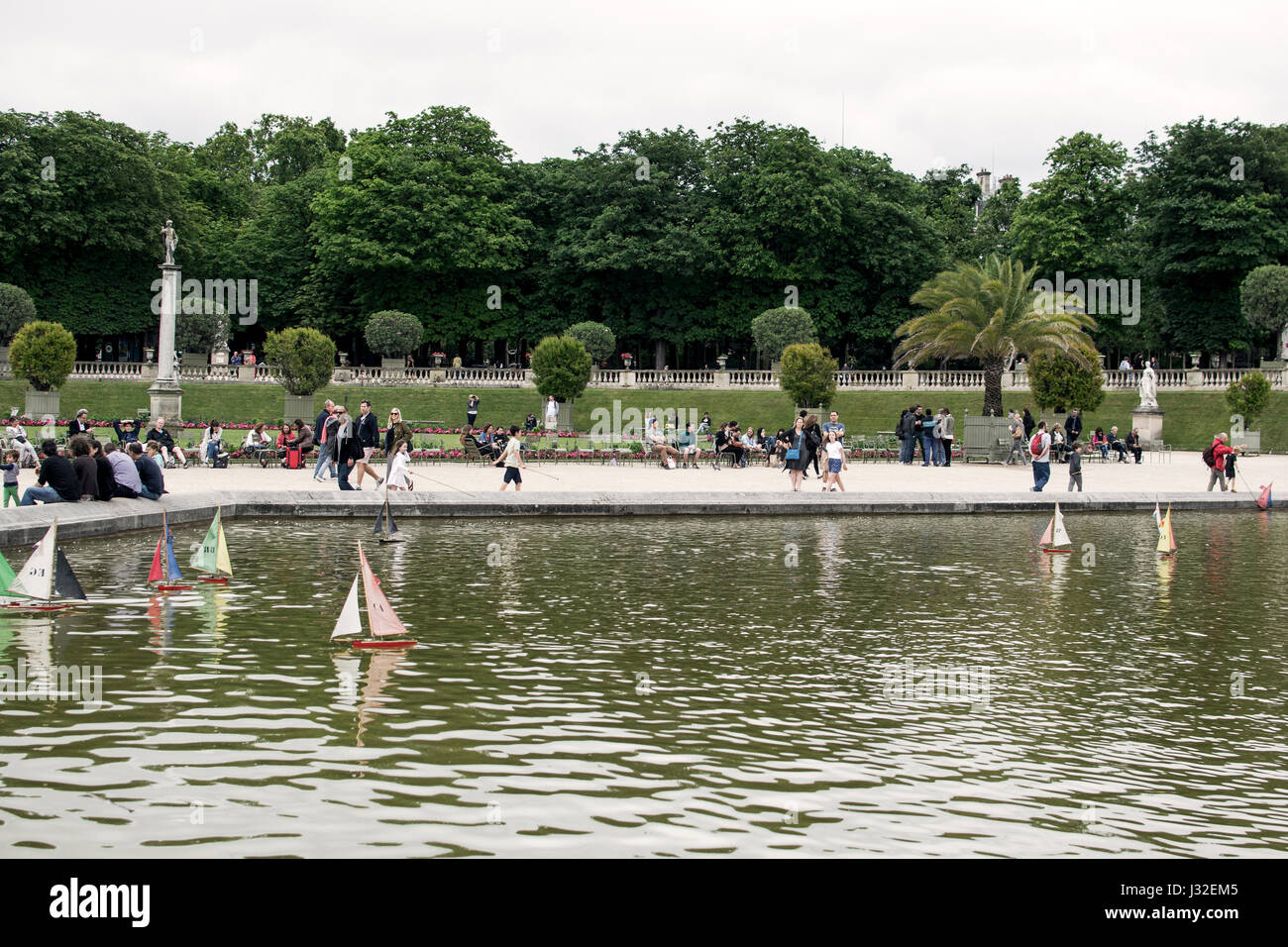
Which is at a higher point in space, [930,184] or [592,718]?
[930,184]

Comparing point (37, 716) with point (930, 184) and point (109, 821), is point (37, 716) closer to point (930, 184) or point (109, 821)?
point (109, 821)

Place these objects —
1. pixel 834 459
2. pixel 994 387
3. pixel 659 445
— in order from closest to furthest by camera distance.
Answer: pixel 834 459 < pixel 659 445 < pixel 994 387

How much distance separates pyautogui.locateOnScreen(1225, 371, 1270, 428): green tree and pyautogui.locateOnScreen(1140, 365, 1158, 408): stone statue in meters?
2.66

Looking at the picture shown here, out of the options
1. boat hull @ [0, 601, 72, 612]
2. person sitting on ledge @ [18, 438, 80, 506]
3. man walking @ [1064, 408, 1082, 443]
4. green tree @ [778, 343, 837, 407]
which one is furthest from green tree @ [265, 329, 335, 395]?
boat hull @ [0, 601, 72, 612]

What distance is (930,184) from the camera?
7794 centimetres

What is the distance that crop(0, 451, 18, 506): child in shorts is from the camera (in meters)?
19.3

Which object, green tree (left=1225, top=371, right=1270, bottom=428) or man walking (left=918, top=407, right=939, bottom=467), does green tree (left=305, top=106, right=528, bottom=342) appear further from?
green tree (left=1225, top=371, right=1270, bottom=428)

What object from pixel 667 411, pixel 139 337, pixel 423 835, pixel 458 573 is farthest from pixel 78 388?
pixel 423 835

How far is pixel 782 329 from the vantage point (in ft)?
177

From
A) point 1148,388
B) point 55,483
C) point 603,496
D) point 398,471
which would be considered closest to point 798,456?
point 603,496

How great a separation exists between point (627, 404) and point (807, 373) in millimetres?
15281

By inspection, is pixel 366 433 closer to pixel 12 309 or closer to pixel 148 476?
pixel 148 476

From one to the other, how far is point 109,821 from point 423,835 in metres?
1.58

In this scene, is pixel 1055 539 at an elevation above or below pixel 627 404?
below
